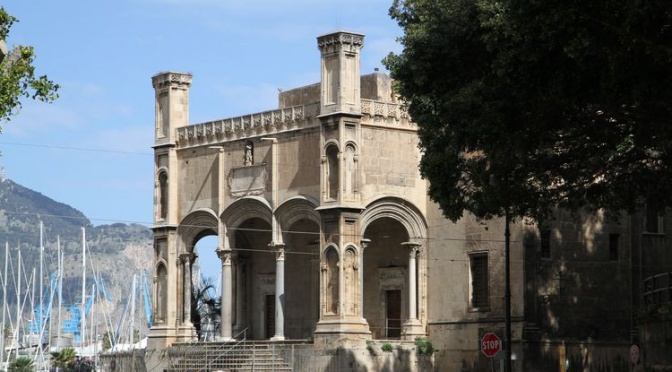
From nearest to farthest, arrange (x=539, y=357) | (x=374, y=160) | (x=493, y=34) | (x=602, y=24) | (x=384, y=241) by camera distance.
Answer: (x=602, y=24)
(x=493, y=34)
(x=539, y=357)
(x=374, y=160)
(x=384, y=241)

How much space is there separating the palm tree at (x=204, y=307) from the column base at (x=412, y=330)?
12.1 meters

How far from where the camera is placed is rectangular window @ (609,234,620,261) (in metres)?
53.3

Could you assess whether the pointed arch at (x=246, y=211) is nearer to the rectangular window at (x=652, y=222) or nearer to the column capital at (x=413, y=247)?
the column capital at (x=413, y=247)

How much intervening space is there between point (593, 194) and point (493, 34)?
7.29 meters

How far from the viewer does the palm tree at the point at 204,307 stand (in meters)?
64.3

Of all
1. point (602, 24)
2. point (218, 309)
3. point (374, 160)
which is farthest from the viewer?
point (218, 309)

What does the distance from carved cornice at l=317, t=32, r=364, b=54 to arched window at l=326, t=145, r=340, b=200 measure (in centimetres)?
352

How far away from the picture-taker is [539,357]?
5072 cm

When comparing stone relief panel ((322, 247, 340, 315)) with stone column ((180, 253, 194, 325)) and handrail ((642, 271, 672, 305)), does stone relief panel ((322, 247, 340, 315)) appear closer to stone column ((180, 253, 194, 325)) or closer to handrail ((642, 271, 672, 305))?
stone column ((180, 253, 194, 325))

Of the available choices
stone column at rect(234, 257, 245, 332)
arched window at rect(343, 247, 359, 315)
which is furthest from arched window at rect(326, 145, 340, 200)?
stone column at rect(234, 257, 245, 332)

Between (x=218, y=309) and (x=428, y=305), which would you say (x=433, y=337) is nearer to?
(x=428, y=305)

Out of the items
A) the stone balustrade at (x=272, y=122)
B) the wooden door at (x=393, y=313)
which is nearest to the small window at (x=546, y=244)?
the stone balustrade at (x=272, y=122)

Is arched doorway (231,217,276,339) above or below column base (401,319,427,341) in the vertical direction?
above

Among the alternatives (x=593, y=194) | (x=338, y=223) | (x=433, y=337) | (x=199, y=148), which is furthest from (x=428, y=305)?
(x=593, y=194)
